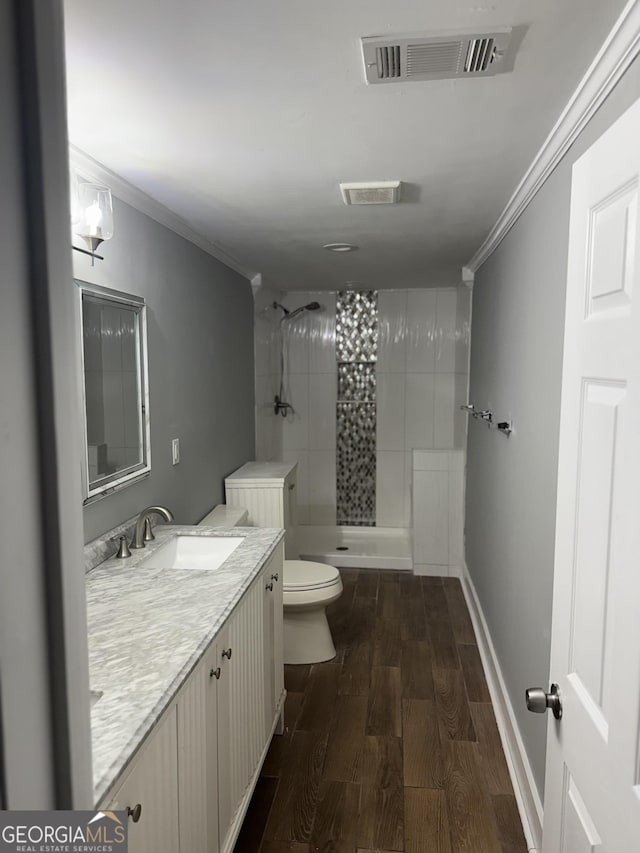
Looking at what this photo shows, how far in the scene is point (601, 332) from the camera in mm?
962

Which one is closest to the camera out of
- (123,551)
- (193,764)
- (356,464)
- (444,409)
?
(193,764)

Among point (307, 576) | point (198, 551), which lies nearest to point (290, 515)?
point (307, 576)

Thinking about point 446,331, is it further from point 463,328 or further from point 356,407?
point 356,407

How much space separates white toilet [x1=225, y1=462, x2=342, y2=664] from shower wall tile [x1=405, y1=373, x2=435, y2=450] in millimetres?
1736

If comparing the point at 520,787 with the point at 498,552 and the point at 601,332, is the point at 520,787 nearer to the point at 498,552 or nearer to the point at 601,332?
the point at 498,552

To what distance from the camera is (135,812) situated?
115 centimetres

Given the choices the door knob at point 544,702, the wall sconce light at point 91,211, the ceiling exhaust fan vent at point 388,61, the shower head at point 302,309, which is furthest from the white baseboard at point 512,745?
the shower head at point 302,309

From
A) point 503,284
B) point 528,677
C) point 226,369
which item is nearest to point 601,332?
point 528,677

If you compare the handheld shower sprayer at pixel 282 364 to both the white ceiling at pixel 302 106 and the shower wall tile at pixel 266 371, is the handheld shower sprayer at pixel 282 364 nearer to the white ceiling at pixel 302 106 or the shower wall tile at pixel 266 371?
the shower wall tile at pixel 266 371

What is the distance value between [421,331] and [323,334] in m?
0.84

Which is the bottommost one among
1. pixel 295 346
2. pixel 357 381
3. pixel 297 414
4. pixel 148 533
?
pixel 148 533

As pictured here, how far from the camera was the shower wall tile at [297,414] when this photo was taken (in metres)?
5.41

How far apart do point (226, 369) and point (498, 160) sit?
6.76ft

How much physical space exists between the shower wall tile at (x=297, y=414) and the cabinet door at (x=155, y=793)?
412 cm
